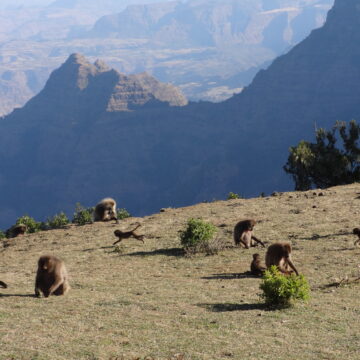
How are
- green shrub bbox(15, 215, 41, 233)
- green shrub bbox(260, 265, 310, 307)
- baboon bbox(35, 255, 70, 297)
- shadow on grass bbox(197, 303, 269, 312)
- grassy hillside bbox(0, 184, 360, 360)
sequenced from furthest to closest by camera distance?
green shrub bbox(15, 215, 41, 233), baboon bbox(35, 255, 70, 297), shadow on grass bbox(197, 303, 269, 312), green shrub bbox(260, 265, 310, 307), grassy hillside bbox(0, 184, 360, 360)

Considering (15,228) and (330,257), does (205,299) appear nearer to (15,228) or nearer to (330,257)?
(330,257)

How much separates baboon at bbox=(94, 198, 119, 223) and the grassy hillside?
119 inches

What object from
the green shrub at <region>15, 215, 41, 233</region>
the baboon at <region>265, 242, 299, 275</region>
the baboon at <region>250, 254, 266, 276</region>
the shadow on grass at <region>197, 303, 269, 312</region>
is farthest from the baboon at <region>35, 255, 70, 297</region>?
the green shrub at <region>15, 215, 41, 233</region>

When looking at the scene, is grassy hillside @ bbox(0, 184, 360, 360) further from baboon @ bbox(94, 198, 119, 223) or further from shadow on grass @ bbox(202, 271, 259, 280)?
baboon @ bbox(94, 198, 119, 223)

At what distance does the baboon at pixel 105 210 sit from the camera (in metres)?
26.2

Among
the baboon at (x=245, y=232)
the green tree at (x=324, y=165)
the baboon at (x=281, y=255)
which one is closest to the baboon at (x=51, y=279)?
the baboon at (x=281, y=255)

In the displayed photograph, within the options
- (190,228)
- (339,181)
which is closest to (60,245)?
(190,228)

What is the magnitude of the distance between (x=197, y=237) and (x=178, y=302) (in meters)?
6.31

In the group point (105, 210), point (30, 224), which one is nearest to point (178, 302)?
point (105, 210)

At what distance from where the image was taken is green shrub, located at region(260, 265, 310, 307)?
37.9 ft

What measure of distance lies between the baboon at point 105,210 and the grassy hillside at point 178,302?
3027mm

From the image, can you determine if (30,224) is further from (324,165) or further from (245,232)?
(324,165)

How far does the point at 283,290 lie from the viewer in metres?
11.5

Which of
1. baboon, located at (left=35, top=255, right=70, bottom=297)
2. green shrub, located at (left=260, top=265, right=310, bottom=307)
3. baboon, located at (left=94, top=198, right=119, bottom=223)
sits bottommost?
green shrub, located at (left=260, top=265, right=310, bottom=307)
